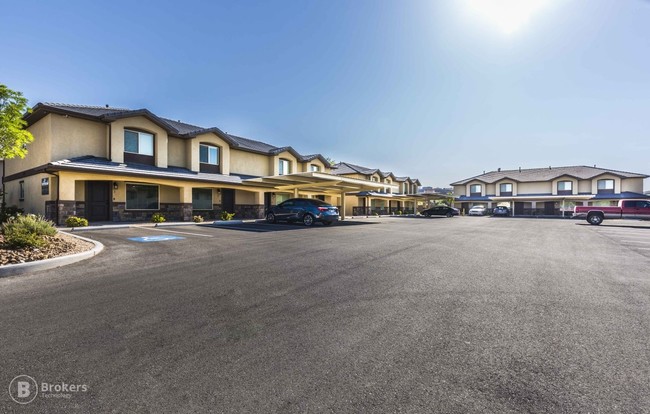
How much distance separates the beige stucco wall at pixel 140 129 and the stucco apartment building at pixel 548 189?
48.7m

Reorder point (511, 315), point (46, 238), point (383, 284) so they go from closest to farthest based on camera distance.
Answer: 1. point (511, 315)
2. point (383, 284)
3. point (46, 238)

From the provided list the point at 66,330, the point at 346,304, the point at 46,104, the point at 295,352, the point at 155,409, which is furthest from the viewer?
the point at 46,104

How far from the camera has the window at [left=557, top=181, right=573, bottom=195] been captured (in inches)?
1730

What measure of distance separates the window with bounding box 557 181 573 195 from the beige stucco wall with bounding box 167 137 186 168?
170 feet

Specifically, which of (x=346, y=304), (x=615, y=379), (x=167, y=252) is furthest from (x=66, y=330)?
(x=615, y=379)

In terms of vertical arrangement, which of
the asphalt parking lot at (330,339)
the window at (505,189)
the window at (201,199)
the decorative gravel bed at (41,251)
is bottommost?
the asphalt parking lot at (330,339)

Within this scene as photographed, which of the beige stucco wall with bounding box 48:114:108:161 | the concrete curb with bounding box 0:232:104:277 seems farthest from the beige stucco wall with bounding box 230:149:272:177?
the concrete curb with bounding box 0:232:104:277

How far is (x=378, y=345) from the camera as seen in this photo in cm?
308

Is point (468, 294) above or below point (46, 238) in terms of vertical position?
below

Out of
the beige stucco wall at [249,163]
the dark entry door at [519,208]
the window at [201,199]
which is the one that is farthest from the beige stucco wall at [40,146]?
the dark entry door at [519,208]

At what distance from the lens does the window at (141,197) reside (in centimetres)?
1844

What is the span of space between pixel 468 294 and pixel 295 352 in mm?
3196

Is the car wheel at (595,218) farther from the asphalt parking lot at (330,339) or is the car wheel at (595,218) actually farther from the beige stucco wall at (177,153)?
the beige stucco wall at (177,153)

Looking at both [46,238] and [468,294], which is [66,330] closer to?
[468,294]
